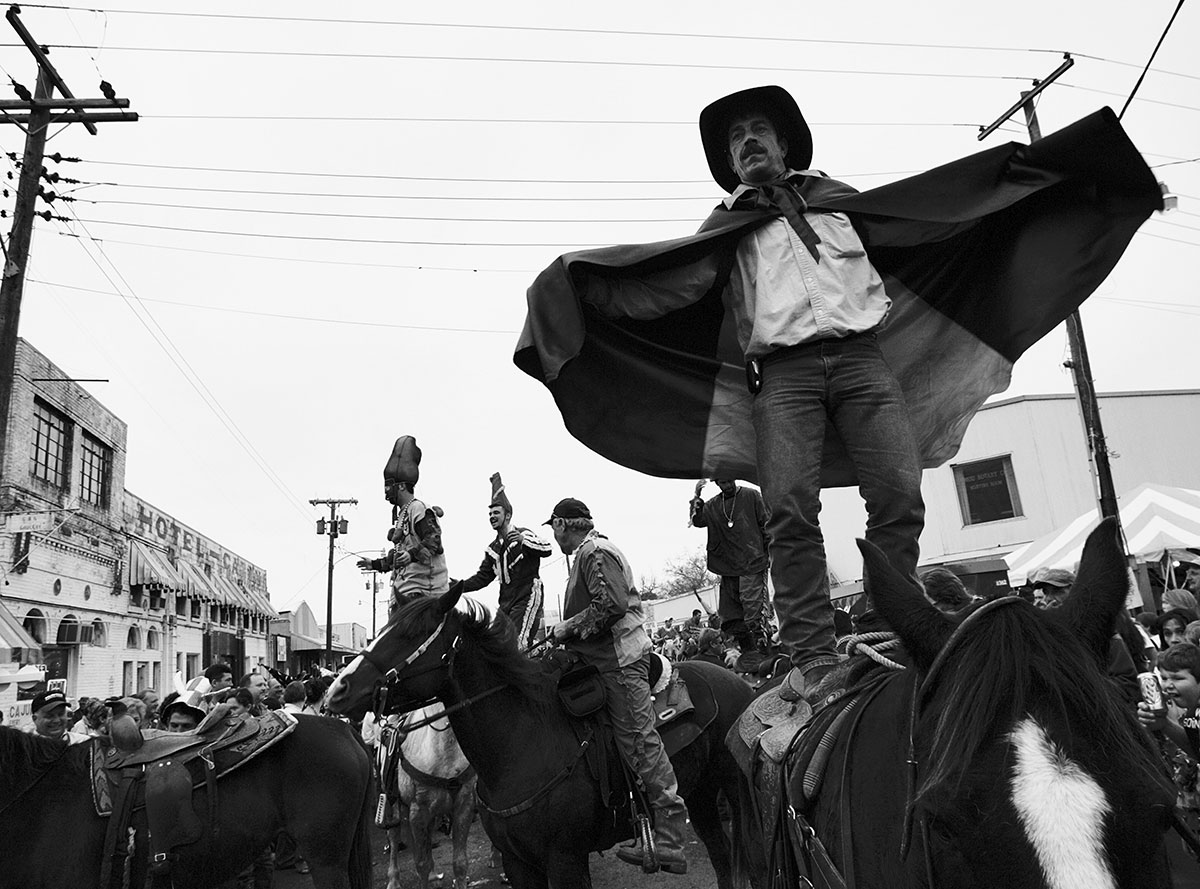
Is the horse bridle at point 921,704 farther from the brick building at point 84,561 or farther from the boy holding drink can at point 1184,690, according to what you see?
the brick building at point 84,561

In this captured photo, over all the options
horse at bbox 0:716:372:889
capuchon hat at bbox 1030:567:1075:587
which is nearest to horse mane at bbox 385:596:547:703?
horse at bbox 0:716:372:889

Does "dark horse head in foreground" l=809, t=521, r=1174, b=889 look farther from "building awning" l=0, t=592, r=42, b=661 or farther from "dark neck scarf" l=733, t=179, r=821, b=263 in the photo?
"building awning" l=0, t=592, r=42, b=661

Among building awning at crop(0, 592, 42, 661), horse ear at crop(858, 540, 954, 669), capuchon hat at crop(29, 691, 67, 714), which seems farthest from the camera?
building awning at crop(0, 592, 42, 661)

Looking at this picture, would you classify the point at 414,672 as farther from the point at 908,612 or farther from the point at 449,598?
the point at 908,612

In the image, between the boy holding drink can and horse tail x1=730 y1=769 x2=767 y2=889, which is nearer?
horse tail x1=730 y1=769 x2=767 y2=889

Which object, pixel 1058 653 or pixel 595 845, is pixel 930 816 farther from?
pixel 595 845

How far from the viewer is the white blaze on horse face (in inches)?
51.0

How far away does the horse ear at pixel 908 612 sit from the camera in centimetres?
178

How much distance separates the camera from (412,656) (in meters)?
5.40

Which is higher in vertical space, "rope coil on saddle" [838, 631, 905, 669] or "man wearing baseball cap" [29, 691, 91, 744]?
"rope coil on saddle" [838, 631, 905, 669]

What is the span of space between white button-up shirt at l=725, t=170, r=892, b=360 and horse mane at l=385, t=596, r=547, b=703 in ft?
10.1

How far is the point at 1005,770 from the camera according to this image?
1432 mm

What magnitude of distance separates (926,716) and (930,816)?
0.23 meters

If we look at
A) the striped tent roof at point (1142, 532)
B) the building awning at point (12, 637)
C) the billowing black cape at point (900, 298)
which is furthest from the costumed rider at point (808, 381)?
the building awning at point (12, 637)
